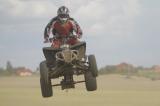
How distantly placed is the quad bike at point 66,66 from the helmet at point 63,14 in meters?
0.70

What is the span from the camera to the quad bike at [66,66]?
81.1 ft

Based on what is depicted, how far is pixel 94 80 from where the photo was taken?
25547 millimetres

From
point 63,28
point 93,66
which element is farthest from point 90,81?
point 63,28

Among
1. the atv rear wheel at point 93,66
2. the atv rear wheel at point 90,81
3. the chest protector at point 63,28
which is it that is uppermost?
the chest protector at point 63,28

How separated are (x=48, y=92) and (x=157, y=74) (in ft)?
340

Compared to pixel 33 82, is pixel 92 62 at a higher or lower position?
lower

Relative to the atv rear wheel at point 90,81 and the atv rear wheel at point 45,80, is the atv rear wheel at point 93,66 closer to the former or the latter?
the atv rear wheel at point 90,81

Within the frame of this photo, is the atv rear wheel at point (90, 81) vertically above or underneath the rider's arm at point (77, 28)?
underneath

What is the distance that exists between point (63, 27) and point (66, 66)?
143 centimetres

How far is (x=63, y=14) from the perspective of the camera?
24766 mm

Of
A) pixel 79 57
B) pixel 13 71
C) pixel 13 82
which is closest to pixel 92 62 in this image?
pixel 79 57

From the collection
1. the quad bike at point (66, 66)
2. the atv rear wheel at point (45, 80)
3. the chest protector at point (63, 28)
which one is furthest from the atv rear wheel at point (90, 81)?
the chest protector at point (63, 28)

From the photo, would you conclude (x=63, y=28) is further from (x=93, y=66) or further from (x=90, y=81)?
(x=90, y=81)

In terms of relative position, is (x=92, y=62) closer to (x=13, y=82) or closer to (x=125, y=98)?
(x=125, y=98)
